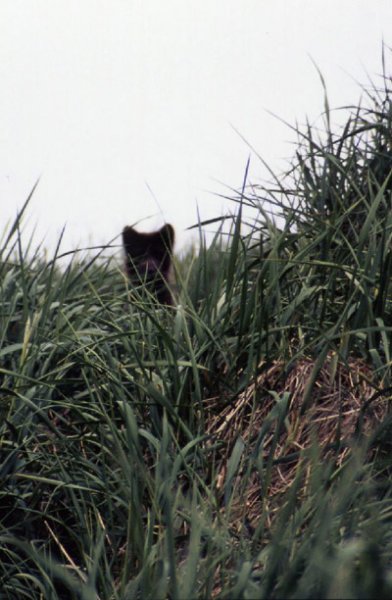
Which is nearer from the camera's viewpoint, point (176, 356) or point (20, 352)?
point (176, 356)

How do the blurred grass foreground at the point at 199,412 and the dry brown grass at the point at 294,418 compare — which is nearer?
the blurred grass foreground at the point at 199,412

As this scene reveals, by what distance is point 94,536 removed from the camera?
103 inches

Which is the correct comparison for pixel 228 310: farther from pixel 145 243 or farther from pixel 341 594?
pixel 145 243

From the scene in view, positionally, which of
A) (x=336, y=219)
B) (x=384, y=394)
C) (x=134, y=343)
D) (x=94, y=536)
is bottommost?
(x=94, y=536)

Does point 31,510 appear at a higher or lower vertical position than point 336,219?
lower

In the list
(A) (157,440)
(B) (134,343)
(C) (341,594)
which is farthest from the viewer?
(B) (134,343)

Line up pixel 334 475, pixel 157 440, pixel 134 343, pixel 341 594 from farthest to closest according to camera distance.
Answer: pixel 134 343 < pixel 157 440 < pixel 334 475 < pixel 341 594

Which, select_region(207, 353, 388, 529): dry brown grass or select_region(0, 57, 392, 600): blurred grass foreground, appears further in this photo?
select_region(207, 353, 388, 529): dry brown grass

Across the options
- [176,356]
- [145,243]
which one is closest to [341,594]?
[176,356]

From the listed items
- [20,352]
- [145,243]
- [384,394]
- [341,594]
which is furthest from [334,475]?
[145,243]

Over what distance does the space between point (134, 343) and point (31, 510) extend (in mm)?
571

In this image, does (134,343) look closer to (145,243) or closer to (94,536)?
(94,536)

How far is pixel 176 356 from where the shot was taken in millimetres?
2771

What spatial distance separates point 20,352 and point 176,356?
0.69 metres
